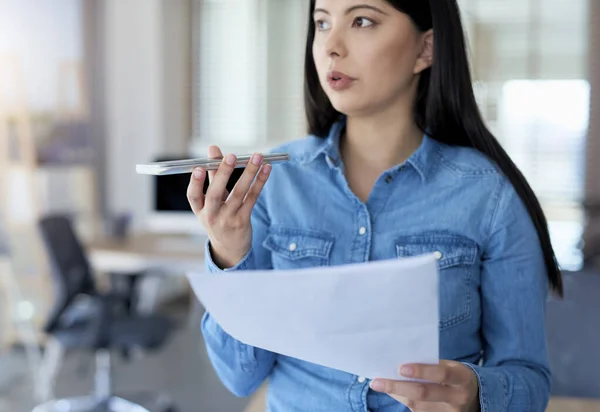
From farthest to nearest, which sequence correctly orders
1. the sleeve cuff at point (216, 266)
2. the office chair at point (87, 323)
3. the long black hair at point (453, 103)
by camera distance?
the office chair at point (87, 323) < the long black hair at point (453, 103) < the sleeve cuff at point (216, 266)

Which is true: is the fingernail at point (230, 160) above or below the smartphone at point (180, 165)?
above

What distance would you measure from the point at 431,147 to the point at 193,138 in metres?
4.68

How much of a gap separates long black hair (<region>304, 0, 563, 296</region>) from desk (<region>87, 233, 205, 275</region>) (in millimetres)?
2255

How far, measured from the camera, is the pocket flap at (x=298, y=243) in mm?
A: 1144

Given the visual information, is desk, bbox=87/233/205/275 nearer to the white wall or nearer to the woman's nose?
the white wall

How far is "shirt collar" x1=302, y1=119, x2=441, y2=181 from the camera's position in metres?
1.16

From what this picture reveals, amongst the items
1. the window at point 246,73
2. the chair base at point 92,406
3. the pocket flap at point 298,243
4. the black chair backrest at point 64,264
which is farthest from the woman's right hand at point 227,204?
the window at point 246,73

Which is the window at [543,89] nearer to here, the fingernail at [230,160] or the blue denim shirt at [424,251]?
the blue denim shirt at [424,251]

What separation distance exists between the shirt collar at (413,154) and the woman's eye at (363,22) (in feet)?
0.69

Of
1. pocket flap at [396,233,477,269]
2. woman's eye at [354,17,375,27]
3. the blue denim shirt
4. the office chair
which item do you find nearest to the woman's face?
woman's eye at [354,17,375,27]

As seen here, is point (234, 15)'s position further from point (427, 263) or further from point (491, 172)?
point (427, 263)

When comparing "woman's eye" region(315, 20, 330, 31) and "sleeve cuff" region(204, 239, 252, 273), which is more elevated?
"woman's eye" region(315, 20, 330, 31)

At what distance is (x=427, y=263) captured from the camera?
71cm

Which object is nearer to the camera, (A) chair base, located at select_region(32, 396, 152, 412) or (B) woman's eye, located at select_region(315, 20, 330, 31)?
(B) woman's eye, located at select_region(315, 20, 330, 31)
